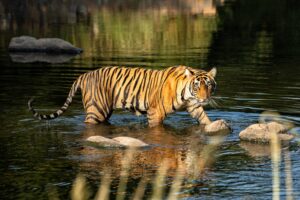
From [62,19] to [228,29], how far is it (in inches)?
350

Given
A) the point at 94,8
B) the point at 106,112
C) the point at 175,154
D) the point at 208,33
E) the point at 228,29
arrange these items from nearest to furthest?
the point at 175,154 → the point at 106,112 → the point at 208,33 → the point at 228,29 → the point at 94,8

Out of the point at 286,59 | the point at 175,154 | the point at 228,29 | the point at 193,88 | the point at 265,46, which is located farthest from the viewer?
the point at 228,29

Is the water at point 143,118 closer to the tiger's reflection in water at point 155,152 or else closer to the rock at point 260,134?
the tiger's reflection in water at point 155,152

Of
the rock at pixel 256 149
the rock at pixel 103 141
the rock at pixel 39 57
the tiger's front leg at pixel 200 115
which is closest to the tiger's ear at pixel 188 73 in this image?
the tiger's front leg at pixel 200 115

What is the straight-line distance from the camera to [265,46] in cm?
3041

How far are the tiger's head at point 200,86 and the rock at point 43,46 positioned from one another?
14395 mm

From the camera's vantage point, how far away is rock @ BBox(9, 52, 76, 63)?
2542 cm

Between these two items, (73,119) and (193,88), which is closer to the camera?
(193,88)

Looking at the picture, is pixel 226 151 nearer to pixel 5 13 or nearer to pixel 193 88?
pixel 193 88

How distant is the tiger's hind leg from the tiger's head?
1.57m

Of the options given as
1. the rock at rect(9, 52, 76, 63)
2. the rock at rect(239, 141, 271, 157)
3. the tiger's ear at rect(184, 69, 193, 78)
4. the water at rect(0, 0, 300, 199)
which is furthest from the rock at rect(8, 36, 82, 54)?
the rock at rect(239, 141, 271, 157)

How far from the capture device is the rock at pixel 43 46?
27609 millimetres

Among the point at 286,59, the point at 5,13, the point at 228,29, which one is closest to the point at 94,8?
the point at 5,13

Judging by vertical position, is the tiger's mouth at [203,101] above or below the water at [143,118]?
above
